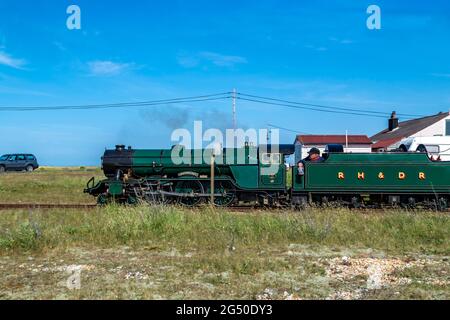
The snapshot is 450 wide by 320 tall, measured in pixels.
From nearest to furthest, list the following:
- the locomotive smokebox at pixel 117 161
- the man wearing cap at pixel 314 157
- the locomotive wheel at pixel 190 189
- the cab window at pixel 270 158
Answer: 1. the locomotive wheel at pixel 190 189
2. the cab window at pixel 270 158
3. the man wearing cap at pixel 314 157
4. the locomotive smokebox at pixel 117 161

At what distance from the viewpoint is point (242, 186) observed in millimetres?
14391

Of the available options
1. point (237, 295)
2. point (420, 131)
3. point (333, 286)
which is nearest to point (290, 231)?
point (333, 286)

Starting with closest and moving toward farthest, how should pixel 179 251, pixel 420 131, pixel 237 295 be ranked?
pixel 237 295 < pixel 179 251 < pixel 420 131

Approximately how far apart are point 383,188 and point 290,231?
261 inches

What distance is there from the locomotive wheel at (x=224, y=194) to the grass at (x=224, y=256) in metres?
3.45

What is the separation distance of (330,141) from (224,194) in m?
41.5

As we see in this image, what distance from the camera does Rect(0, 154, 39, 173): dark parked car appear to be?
40.6m

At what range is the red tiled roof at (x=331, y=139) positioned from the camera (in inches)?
1981

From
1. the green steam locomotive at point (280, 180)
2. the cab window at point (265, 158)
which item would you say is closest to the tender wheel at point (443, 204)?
the green steam locomotive at point (280, 180)

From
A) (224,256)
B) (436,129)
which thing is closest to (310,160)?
(224,256)

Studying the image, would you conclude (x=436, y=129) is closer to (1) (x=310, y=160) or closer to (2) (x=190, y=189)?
(1) (x=310, y=160)

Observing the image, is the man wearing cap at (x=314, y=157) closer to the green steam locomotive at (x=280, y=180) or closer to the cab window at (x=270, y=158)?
the green steam locomotive at (x=280, y=180)

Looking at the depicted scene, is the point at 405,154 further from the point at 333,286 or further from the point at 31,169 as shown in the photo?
the point at 31,169

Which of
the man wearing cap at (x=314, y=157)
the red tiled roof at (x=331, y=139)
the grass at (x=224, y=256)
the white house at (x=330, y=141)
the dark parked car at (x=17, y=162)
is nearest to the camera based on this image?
the grass at (x=224, y=256)
